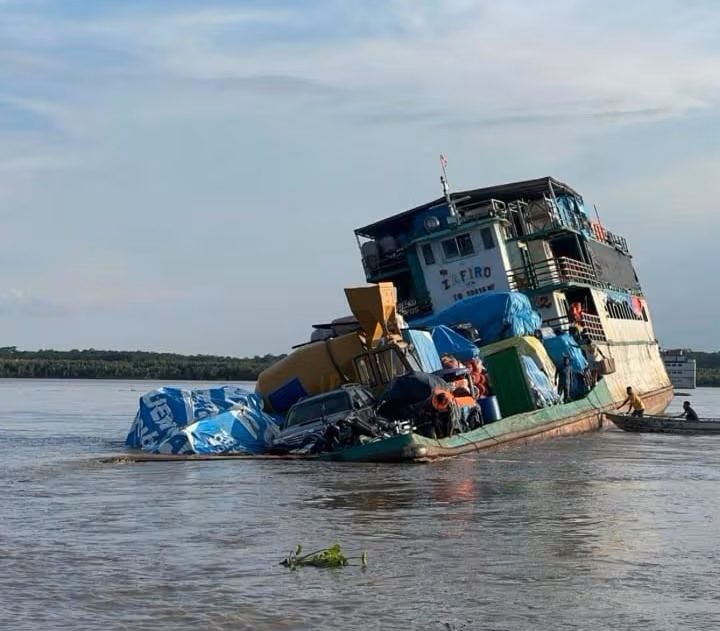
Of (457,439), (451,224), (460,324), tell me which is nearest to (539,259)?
(451,224)

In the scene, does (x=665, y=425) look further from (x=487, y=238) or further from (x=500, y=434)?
(x=500, y=434)

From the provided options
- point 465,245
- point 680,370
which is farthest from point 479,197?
point 680,370

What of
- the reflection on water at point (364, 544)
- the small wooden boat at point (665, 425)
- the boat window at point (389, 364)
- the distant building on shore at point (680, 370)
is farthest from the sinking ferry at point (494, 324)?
the distant building on shore at point (680, 370)

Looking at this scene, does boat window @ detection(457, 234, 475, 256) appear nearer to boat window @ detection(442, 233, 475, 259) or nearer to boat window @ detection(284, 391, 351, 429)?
boat window @ detection(442, 233, 475, 259)

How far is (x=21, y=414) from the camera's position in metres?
44.4

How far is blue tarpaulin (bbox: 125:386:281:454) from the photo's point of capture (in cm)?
2320

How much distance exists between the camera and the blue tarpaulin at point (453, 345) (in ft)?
89.7

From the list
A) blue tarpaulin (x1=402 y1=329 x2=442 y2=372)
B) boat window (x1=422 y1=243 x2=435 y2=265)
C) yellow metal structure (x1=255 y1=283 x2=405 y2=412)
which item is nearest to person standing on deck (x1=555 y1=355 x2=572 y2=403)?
boat window (x1=422 y1=243 x2=435 y2=265)

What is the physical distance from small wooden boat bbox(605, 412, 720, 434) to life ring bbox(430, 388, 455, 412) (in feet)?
38.8

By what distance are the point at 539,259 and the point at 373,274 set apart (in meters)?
5.46

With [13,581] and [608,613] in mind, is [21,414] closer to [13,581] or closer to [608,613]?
[13,581]

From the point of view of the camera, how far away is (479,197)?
123ft

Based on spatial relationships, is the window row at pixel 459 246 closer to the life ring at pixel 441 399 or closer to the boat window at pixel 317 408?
the boat window at pixel 317 408

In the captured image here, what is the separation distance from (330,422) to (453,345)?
5997 millimetres
